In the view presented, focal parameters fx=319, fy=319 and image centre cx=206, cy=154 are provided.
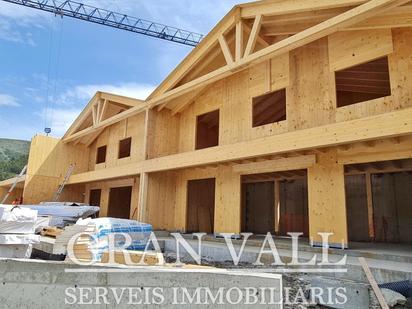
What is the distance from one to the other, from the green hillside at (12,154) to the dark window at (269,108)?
54084mm

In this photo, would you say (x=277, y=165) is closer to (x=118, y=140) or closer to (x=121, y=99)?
(x=121, y=99)

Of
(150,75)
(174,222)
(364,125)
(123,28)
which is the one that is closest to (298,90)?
(364,125)

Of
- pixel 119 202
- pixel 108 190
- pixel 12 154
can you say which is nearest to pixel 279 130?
pixel 108 190

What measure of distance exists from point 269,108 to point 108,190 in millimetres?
8876

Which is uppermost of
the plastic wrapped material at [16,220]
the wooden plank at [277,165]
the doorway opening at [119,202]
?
the wooden plank at [277,165]

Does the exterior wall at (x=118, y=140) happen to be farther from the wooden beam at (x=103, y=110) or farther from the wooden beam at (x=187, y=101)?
the wooden beam at (x=187, y=101)

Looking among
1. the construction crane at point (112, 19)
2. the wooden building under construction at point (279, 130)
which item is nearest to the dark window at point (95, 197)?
the wooden building under construction at point (279, 130)

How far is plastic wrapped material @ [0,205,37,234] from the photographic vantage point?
Answer: 6641 millimetres

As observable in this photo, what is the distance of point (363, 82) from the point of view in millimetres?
9898

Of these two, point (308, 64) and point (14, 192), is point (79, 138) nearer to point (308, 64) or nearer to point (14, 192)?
point (14, 192)

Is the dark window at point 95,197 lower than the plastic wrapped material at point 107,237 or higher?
higher

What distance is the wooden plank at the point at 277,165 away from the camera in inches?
343

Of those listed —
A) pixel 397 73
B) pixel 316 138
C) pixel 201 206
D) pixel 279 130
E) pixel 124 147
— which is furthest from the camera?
pixel 124 147

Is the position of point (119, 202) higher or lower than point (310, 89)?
lower
